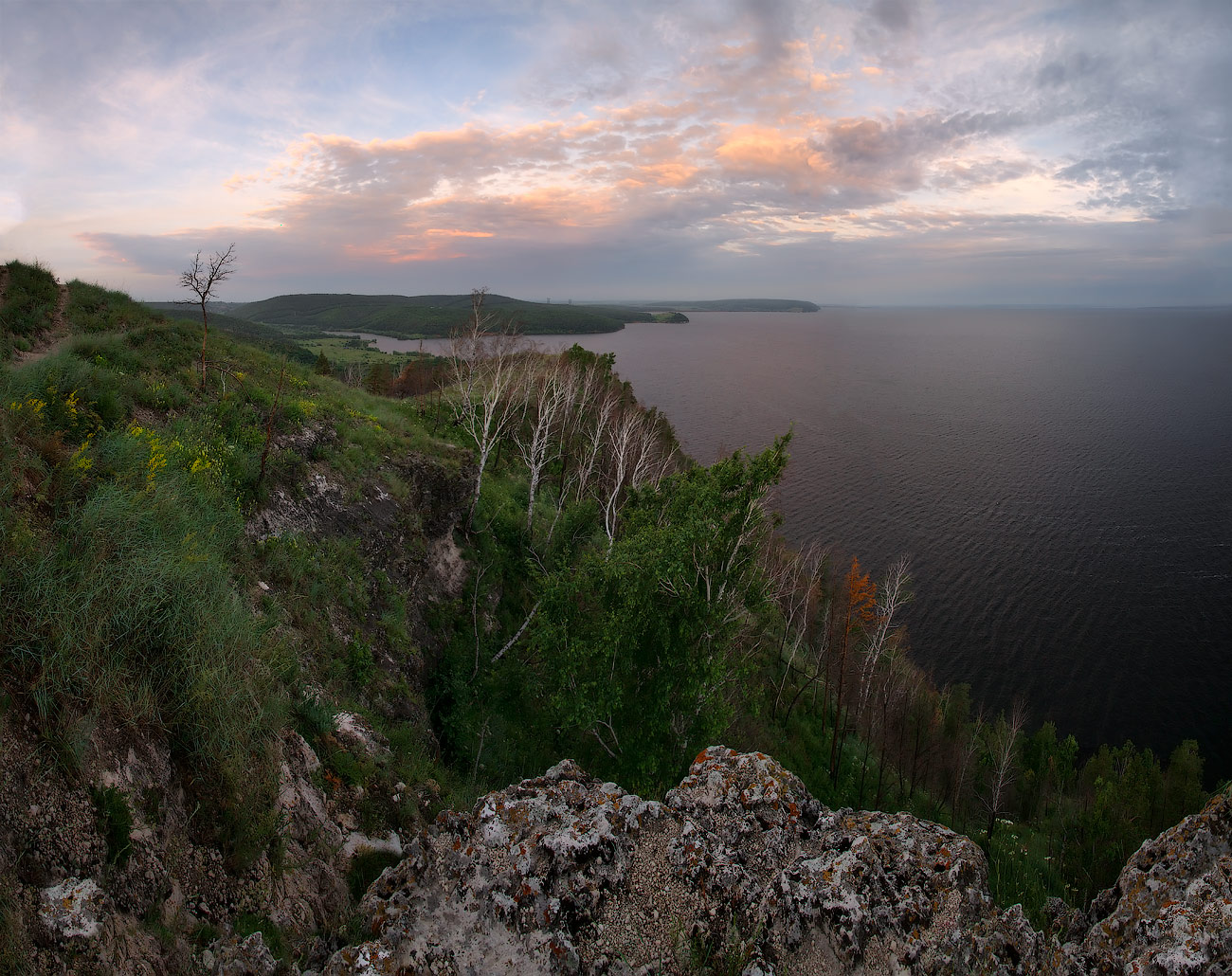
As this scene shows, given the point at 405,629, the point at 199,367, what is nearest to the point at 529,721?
the point at 405,629

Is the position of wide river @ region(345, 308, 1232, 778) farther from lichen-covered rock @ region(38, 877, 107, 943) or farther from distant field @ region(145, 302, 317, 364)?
lichen-covered rock @ region(38, 877, 107, 943)

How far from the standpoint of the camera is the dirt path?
557 inches

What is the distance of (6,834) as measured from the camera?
399 cm

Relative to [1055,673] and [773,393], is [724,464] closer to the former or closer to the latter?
[1055,673]

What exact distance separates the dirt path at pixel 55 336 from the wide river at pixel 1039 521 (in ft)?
141

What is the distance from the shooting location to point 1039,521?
51125 mm

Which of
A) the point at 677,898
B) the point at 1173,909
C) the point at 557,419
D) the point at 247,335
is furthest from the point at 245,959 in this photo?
the point at 247,335

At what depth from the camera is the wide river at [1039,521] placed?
1388 inches

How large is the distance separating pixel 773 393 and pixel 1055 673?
68170 millimetres

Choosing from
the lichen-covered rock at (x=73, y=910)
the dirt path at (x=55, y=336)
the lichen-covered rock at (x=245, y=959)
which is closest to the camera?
the lichen-covered rock at (x=73, y=910)

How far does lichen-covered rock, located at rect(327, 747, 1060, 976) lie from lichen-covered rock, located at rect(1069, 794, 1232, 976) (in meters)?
0.43

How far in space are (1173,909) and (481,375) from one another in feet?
76.8

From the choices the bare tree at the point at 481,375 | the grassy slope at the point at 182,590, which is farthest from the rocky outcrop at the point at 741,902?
the bare tree at the point at 481,375

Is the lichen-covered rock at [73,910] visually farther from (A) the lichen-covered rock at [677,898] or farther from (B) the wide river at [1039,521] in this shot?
(B) the wide river at [1039,521]
